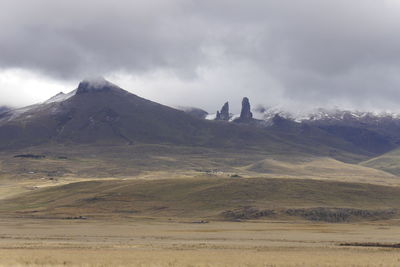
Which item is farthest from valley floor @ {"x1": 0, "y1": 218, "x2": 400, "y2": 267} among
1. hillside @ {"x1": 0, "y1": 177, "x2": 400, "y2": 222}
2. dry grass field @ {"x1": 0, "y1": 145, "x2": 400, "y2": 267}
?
hillside @ {"x1": 0, "y1": 177, "x2": 400, "y2": 222}

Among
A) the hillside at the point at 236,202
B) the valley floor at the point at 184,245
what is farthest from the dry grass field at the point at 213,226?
the hillside at the point at 236,202

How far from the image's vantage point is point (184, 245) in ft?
272

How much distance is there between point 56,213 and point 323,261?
4559 inches

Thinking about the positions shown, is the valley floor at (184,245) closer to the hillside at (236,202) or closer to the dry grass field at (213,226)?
the dry grass field at (213,226)

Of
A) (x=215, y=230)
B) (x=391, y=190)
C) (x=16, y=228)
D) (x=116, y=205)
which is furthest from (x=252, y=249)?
(x=391, y=190)

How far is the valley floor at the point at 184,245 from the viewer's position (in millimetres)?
61875

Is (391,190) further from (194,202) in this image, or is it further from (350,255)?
(350,255)

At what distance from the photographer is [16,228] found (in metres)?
118

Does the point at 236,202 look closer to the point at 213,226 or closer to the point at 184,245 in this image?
the point at 213,226

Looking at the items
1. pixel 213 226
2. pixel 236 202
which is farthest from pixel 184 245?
pixel 236 202

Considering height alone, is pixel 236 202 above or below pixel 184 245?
above

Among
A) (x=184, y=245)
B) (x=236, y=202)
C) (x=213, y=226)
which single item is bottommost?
(x=213, y=226)

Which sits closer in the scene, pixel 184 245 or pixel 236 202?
pixel 184 245

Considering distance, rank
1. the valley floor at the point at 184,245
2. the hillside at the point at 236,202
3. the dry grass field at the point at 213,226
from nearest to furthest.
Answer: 1. the valley floor at the point at 184,245
2. the dry grass field at the point at 213,226
3. the hillside at the point at 236,202
